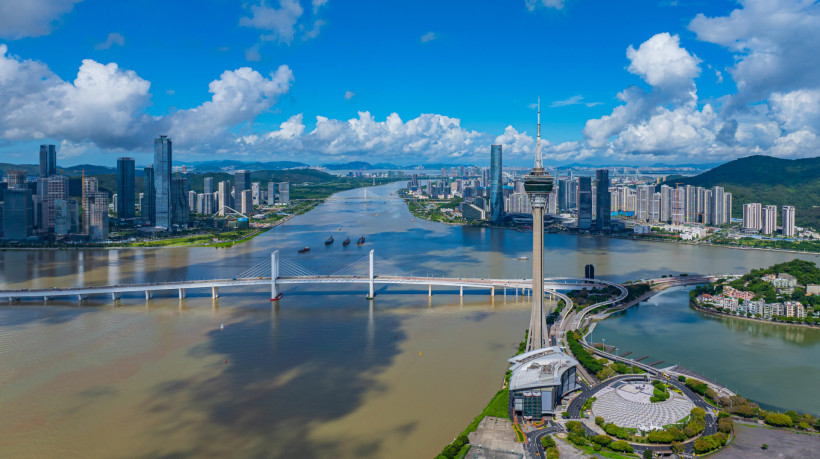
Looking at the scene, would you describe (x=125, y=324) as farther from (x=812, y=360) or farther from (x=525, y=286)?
(x=812, y=360)

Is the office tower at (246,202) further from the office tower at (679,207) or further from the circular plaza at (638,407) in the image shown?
the circular plaza at (638,407)

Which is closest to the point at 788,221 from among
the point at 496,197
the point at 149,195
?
the point at 496,197

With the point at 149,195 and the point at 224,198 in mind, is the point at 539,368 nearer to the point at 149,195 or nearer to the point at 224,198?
the point at 149,195

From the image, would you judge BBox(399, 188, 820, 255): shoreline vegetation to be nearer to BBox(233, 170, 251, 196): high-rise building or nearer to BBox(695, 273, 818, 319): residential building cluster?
BBox(695, 273, 818, 319): residential building cluster

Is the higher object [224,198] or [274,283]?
[224,198]

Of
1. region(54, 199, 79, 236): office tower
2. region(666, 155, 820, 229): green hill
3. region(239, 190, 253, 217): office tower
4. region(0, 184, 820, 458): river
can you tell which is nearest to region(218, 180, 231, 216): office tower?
region(239, 190, 253, 217): office tower

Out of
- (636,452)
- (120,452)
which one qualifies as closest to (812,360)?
(636,452)
